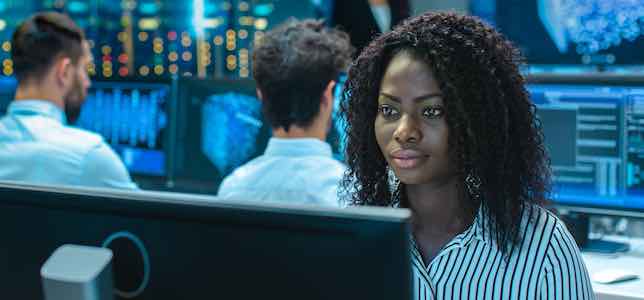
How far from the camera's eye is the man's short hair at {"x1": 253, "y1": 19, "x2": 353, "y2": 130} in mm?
1934

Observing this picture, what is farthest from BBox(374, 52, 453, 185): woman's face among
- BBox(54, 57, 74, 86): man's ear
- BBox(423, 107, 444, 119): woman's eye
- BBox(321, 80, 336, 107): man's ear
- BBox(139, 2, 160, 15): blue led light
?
BBox(139, 2, 160, 15): blue led light

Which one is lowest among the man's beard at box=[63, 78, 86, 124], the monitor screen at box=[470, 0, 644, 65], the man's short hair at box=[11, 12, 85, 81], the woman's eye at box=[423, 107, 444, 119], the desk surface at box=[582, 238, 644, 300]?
the desk surface at box=[582, 238, 644, 300]

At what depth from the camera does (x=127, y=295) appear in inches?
27.0

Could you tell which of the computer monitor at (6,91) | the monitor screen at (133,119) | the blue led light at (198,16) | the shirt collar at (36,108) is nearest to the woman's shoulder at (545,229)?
the shirt collar at (36,108)

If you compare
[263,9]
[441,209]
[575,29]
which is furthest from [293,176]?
[263,9]

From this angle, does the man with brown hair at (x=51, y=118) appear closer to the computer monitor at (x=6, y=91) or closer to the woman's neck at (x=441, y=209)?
the computer monitor at (x=6, y=91)

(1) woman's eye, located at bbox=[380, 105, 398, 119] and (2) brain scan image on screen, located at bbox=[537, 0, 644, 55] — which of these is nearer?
(1) woman's eye, located at bbox=[380, 105, 398, 119]

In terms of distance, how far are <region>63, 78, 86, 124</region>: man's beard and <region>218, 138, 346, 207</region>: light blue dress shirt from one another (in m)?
0.77

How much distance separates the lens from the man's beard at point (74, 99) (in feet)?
8.00

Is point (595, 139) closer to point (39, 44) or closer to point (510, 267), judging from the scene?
point (510, 267)

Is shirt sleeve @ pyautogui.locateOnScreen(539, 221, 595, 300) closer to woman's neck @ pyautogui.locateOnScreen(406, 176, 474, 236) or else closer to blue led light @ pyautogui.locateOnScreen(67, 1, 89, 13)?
woman's neck @ pyautogui.locateOnScreen(406, 176, 474, 236)

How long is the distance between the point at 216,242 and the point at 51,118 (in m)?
1.81

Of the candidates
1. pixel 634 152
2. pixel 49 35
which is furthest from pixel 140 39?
pixel 634 152

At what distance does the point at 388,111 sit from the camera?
1.08 m
